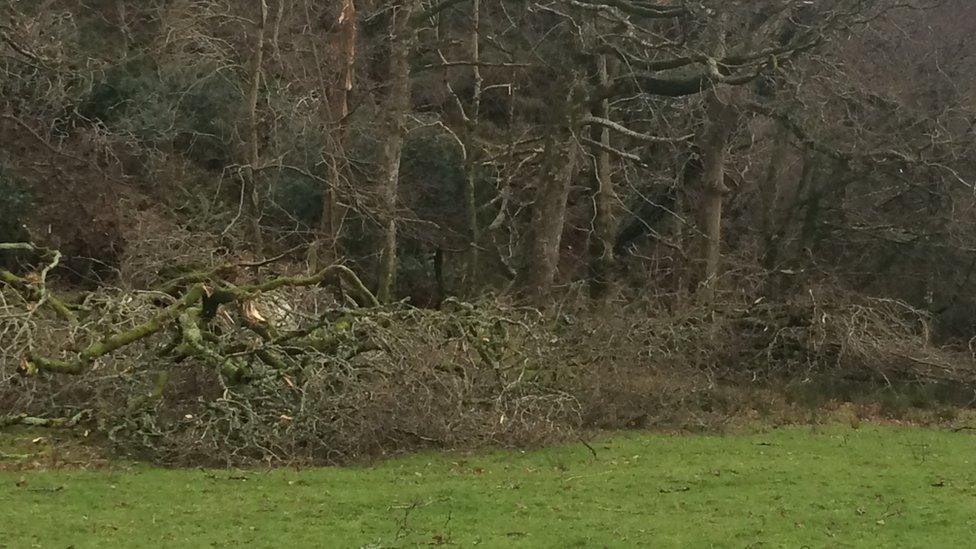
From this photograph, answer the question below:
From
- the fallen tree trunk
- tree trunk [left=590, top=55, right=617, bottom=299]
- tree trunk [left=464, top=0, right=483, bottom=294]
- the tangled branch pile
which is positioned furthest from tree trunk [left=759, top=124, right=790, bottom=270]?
the fallen tree trunk

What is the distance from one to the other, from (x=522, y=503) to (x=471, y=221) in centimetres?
1451

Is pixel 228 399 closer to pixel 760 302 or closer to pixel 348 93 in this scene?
pixel 760 302

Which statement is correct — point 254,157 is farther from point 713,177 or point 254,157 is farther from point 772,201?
point 772,201

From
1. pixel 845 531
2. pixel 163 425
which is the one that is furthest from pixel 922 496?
pixel 163 425

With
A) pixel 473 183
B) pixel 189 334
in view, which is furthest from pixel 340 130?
pixel 189 334

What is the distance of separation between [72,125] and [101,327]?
33.2ft

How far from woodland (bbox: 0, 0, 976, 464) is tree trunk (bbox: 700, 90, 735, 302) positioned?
0.09 m

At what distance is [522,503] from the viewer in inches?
356

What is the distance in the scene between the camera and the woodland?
38.2ft

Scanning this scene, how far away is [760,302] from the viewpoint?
1838cm

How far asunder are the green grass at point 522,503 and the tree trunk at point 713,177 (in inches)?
349

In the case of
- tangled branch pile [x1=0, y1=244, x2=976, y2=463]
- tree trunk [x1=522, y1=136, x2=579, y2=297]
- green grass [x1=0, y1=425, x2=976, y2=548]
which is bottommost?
green grass [x1=0, y1=425, x2=976, y2=548]

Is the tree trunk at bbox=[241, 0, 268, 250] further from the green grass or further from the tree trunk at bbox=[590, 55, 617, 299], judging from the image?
the green grass

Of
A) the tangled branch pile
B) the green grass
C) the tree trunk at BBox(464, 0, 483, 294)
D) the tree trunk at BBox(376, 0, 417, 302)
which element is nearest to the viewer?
the green grass
